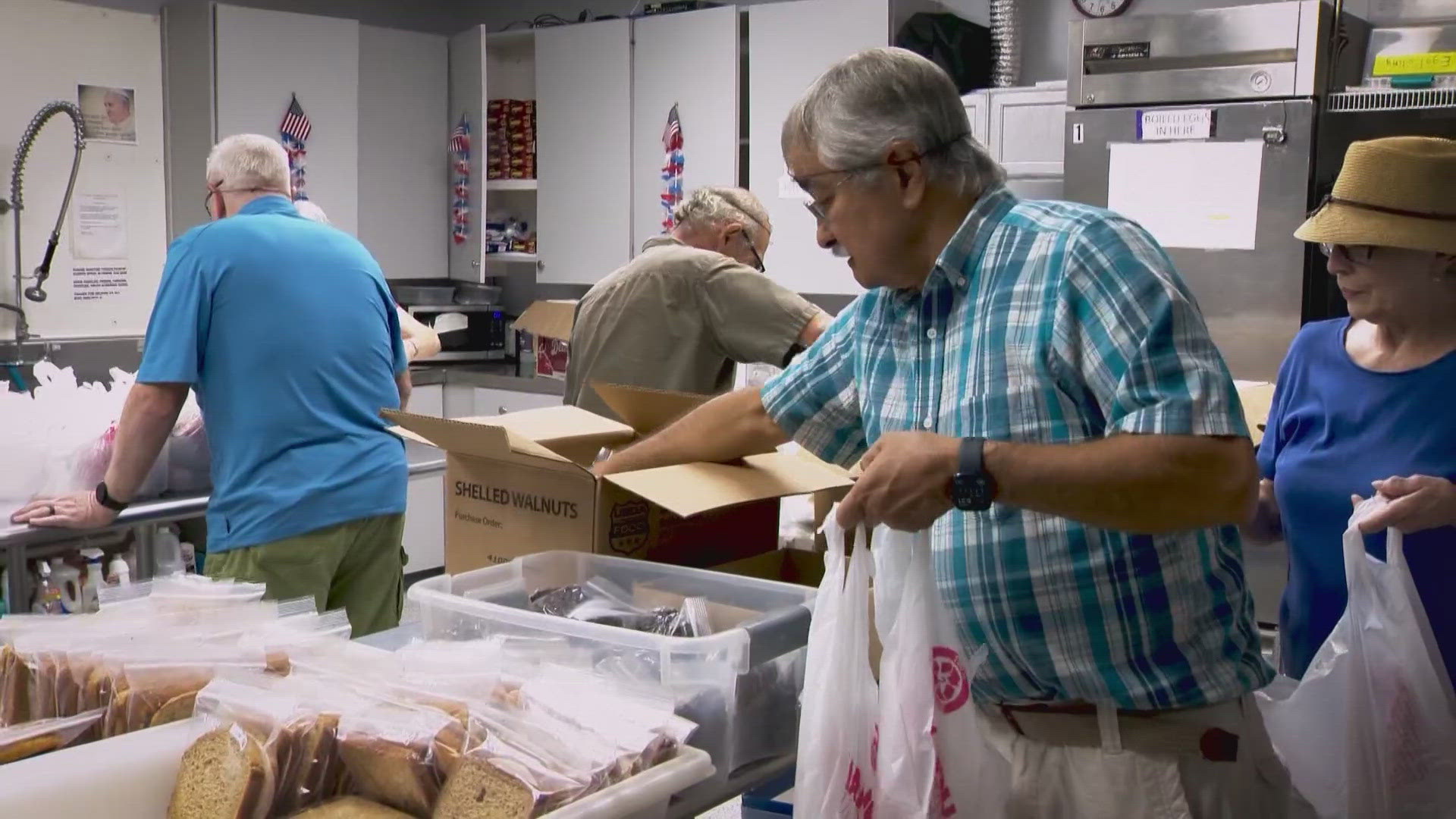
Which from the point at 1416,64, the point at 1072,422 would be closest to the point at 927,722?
the point at 1072,422

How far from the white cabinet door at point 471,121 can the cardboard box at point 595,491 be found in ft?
11.8

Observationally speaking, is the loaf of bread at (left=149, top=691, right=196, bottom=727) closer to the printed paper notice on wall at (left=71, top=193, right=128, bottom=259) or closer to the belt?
the belt

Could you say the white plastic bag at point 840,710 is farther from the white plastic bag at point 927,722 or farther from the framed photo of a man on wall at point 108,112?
the framed photo of a man on wall at point 108,112

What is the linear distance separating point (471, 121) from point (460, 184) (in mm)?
279

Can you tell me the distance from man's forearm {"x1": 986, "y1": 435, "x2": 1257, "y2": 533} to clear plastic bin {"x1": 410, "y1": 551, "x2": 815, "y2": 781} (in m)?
0.34

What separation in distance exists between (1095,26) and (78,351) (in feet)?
11.5

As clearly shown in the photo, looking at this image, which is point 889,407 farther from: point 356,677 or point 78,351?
point 78,351

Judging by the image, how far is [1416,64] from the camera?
3.12 metres

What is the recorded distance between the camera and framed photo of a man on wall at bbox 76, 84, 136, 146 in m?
4.65

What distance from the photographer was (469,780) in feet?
3.61

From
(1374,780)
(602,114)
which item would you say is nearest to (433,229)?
(602,114)

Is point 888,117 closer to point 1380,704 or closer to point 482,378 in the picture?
point 1380,704

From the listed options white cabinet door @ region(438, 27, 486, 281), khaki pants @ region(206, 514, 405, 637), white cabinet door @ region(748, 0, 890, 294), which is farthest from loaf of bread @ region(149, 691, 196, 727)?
white cabinet door @ region(438, 27, 486, 281)

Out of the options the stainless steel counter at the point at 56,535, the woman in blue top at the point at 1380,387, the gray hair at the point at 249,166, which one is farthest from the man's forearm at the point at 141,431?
the woman in blue top at the point at 1380,387
